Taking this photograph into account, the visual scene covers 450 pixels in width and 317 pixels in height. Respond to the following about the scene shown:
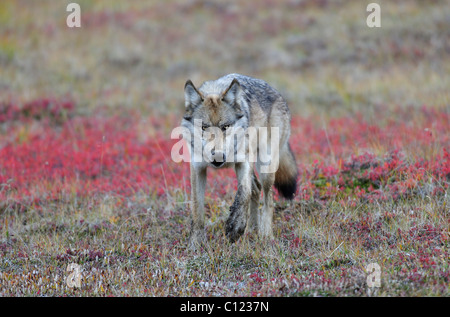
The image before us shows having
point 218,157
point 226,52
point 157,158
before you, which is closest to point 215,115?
point 218,157

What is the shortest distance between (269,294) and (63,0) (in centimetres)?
2364

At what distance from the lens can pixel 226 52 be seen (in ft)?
63.9

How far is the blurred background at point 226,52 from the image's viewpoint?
15.2 metres

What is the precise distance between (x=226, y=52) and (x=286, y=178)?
12.8 m

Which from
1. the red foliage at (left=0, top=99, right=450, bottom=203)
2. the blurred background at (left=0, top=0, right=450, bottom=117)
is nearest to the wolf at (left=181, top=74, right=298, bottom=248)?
the red foliage at (left=0, top=99, right=450, bottom=203)

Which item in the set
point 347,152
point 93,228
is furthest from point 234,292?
point 347,152

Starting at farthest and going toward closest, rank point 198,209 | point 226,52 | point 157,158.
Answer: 1. point 226,52
2. point 157,158
3. point 198,209

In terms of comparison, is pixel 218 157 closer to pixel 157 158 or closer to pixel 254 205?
pixel 254 205

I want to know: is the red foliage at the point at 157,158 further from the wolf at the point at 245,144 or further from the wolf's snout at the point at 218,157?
the wolf's snout at the point at 218,157

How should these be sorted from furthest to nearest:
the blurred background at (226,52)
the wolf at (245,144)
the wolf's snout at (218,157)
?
the blurred background at (226,52) < the wolf at (245,144) < the wolf's snout at (218,157)

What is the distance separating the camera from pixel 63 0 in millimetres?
24750

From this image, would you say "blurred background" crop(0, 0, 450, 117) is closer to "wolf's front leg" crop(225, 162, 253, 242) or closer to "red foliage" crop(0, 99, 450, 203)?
"red foliage" crop(0, 99, 450, 203)

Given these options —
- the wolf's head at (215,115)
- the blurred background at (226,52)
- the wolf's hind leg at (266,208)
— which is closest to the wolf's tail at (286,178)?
the wolf's hind leg at (266,208)

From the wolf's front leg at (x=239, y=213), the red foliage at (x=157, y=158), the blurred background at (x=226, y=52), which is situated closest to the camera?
the wolf's front leg at (x=239, y=213)
